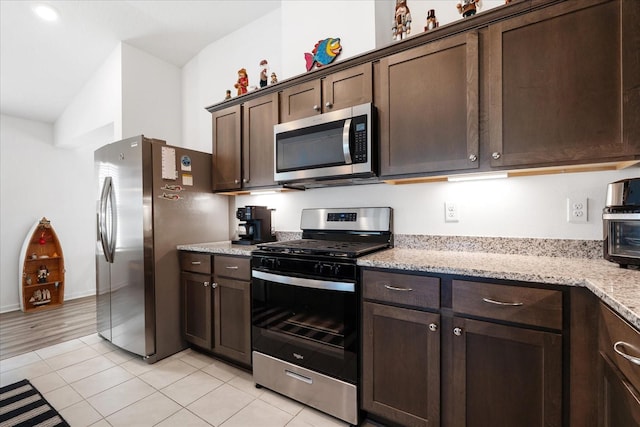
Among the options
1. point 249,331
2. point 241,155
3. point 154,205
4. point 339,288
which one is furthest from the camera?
point 241,155

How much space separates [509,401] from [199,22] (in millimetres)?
3885

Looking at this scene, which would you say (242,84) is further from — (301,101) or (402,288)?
(402,288)

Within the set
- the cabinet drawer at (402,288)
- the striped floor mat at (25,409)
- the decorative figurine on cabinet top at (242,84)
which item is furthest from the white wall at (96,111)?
the cabinet drawer at (402,288)

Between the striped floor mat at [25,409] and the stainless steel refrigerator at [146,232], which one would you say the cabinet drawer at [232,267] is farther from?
the striped floor mat at [25,409]

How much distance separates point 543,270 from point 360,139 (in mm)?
1158

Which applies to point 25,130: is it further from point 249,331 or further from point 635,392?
point 635,392

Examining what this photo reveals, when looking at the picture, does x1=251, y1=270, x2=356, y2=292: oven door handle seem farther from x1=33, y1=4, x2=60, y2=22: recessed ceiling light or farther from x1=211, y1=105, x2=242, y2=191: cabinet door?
x1=33, y1=4, x2=60, y2=22: recessed ceiling light

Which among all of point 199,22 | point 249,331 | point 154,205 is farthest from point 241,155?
point 199,22

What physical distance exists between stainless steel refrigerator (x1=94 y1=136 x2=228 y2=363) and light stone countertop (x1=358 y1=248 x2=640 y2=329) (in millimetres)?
1731

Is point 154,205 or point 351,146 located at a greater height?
point 351,146

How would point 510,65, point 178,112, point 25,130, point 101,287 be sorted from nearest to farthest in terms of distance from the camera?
point 510,65 < point 101,287 < point 178,112 < point 25,130

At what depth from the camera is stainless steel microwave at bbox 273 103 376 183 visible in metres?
1.80

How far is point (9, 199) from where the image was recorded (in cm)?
364

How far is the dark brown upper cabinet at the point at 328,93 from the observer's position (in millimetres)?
1877
